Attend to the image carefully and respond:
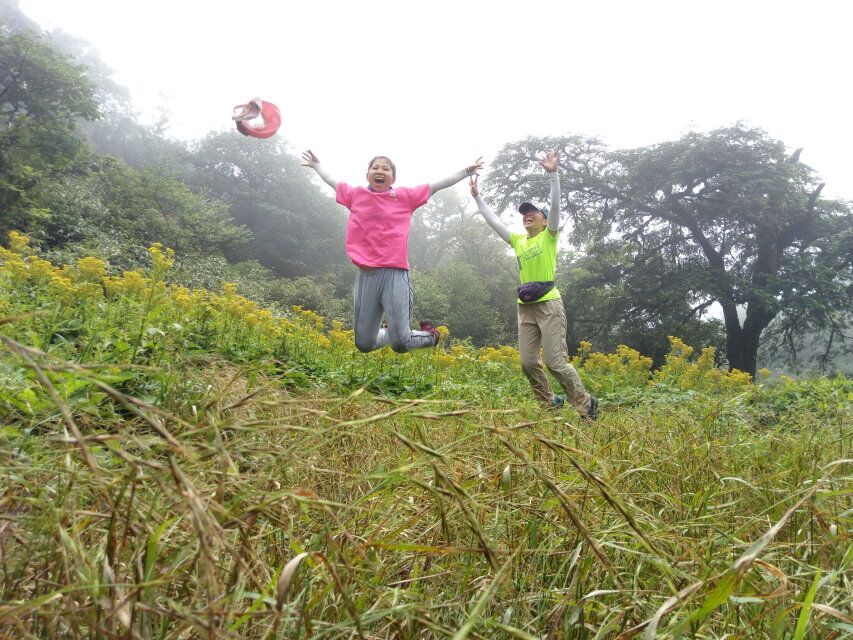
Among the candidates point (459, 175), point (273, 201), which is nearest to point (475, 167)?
point (459, 175)

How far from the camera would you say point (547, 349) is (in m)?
4.84

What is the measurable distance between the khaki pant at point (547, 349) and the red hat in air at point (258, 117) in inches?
119

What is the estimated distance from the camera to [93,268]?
3.88 metres

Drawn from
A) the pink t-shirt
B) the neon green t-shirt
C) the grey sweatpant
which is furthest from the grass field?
the neon green t-shirt

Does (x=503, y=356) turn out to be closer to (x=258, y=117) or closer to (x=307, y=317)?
(x=307, y=317)

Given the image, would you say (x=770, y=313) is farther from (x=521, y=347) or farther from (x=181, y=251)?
(x=181, y=251)

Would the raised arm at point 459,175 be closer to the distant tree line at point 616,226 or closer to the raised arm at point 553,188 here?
the raised arm at point 553,188

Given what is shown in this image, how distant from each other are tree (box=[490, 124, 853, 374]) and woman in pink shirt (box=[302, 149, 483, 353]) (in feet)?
57.9

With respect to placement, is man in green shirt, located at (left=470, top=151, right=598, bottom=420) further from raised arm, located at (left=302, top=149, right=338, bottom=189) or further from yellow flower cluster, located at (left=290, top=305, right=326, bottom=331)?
yellow flower cluster, located at (left=290, top=305, right=326, bottom=331)

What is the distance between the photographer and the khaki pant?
4801 millimetres

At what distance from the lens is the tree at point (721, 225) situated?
1872cm

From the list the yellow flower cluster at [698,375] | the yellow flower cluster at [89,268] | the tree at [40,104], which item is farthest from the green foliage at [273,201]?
the yellow flower cluster at [89,268]

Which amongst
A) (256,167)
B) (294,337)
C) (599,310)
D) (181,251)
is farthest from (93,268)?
(256,167)

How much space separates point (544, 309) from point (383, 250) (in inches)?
67.1
